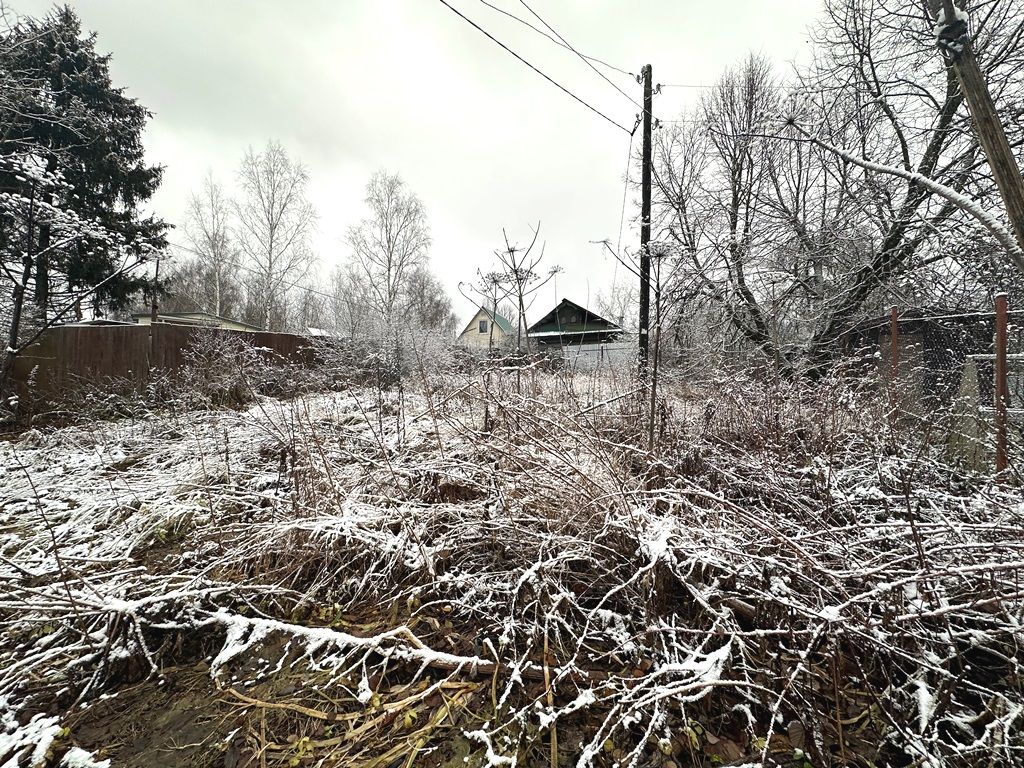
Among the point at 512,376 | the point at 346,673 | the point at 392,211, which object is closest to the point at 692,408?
the point at 512,376

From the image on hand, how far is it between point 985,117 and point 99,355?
39.2 feet

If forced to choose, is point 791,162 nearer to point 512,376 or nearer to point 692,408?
point 692,408

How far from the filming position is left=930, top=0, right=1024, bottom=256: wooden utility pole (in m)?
1.60

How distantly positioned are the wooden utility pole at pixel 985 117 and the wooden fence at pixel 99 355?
8379mm

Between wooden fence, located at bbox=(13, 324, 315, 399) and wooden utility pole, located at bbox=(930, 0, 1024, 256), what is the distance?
838 cm

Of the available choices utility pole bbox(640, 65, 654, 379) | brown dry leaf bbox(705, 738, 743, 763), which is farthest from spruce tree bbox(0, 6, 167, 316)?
brown dry leaf bbox(705, 738, 743, 763)

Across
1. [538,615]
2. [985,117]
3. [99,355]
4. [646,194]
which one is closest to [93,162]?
[99,355]

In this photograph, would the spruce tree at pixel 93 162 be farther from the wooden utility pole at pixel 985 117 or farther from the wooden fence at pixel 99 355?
the wooden utility pole at pixel 985 117

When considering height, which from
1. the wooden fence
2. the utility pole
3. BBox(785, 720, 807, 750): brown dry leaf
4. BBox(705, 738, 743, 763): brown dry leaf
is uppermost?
the utility pole

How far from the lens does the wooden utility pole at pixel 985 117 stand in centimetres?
160

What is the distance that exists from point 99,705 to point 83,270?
14984 mm

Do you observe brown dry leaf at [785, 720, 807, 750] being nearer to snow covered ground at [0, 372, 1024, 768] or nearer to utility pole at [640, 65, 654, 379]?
snow covered ground at [0, 372, 1024, 768]

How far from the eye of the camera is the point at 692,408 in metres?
3.93

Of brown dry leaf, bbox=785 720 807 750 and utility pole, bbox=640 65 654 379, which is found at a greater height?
utility pole, bbox=640 65 654 379
